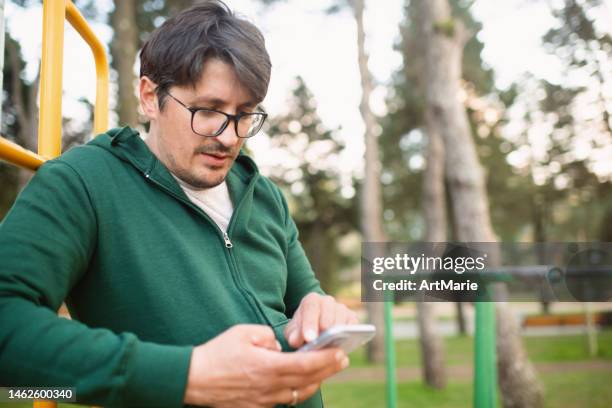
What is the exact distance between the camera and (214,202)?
146 cm

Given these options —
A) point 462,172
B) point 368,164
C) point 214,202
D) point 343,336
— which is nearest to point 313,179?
point 368,164

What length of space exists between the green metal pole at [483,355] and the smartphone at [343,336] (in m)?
0.84

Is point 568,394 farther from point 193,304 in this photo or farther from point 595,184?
point 595,184

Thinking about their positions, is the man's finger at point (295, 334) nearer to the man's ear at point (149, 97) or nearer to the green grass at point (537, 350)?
the man's ear at point (149, 97)

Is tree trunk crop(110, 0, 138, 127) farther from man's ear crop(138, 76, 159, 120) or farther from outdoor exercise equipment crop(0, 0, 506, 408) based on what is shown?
man's ear crop(138, 76, 159, 120)

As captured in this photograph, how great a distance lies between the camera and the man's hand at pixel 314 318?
1141 mm

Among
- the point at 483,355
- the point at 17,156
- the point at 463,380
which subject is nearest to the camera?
the point at 17,156

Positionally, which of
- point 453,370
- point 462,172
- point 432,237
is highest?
point 462,172

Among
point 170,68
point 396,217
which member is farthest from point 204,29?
point 396,217

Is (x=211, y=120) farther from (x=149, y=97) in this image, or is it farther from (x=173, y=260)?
(x=173, y=260)

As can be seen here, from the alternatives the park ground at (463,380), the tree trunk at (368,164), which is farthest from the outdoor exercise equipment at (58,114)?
the tree trunk at (368,164)

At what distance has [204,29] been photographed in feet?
4.30

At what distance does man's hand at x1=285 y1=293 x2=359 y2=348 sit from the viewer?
114 centimetres

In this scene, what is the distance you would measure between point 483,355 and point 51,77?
1490 mm
